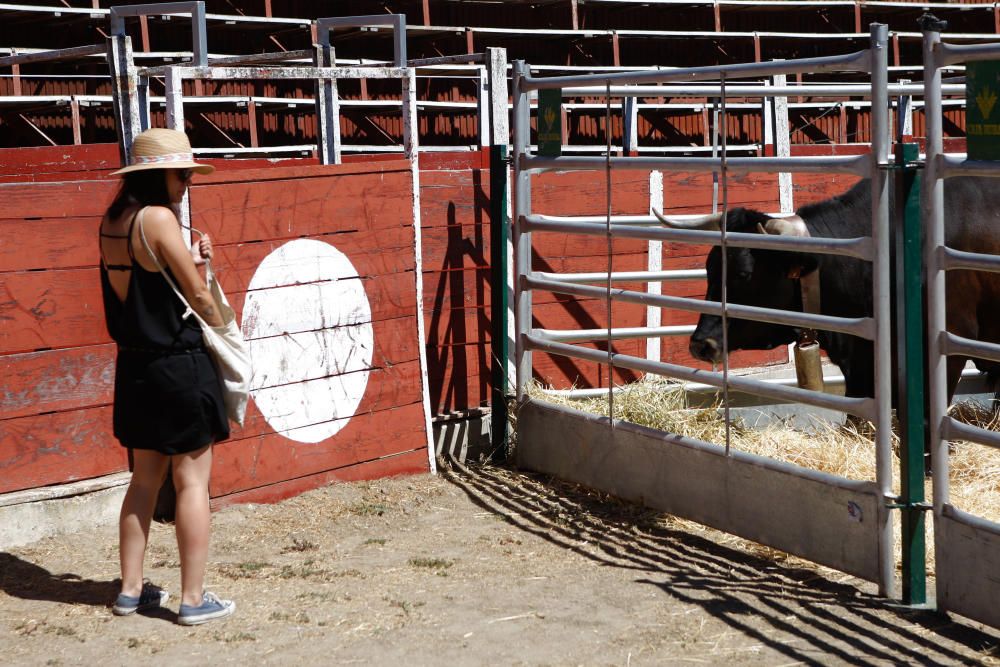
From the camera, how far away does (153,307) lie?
13.9 ft

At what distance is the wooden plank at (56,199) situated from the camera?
17.0ft

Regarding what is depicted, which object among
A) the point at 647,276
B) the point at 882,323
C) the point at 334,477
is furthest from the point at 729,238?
the point at 334,477

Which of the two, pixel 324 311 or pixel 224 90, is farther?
pixel 224 90

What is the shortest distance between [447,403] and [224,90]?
13.1 metres

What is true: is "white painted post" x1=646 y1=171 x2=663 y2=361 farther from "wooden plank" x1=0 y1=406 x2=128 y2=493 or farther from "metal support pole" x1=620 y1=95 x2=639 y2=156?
"wooden plank" x1=0 y1=406 x2=128 y2=493

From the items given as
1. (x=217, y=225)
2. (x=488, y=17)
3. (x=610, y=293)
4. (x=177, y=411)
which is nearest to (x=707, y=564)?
(x=610, y=293)

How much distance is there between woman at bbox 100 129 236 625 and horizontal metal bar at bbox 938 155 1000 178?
96.5 inches

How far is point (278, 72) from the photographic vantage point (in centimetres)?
588

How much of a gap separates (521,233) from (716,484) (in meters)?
1.86

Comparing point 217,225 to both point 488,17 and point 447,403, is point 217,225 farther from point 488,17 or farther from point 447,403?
point 488,17

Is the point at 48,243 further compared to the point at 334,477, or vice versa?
the point at 334,477

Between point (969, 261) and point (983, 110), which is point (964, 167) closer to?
point (983, 110)

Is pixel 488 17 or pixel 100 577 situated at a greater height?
pixel 488 17

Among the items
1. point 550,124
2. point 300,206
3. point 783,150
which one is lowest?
point 300,206
